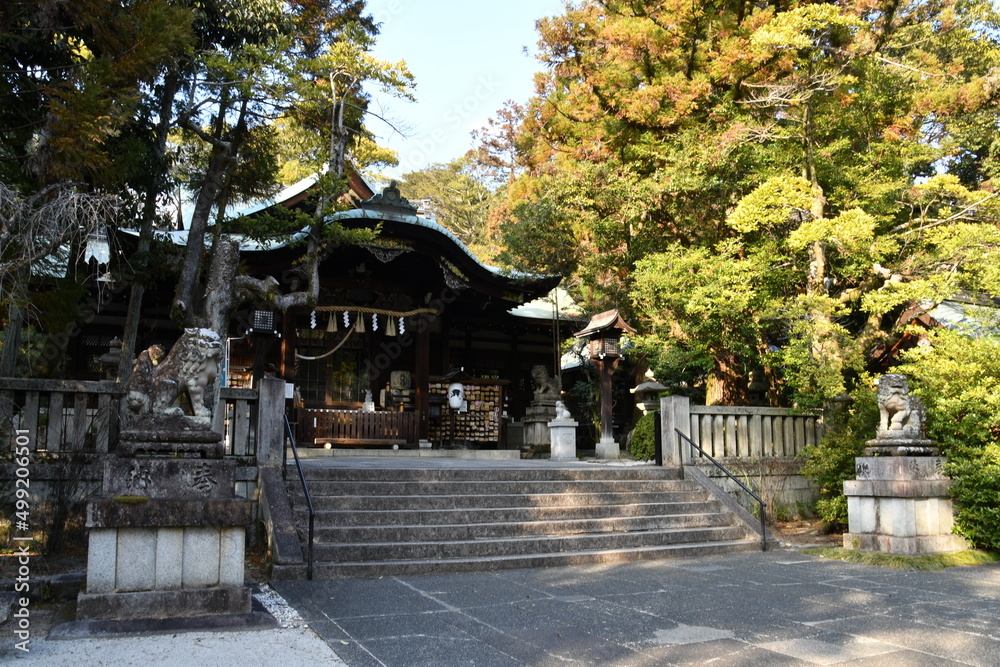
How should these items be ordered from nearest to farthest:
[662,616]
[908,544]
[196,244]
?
[662,616]
[908,544]
[196,244]

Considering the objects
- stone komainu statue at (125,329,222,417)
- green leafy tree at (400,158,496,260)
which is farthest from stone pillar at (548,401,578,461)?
green leafy tree at (400,158,496,260)

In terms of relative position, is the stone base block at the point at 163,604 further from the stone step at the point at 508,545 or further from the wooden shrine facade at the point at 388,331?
the wooden shrine facade at the point at 388,331

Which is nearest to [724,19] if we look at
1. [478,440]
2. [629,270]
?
[629,270]

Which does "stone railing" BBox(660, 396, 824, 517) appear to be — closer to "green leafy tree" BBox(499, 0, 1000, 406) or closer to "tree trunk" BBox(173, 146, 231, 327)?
"green leafy tree" BBox(499, 0, 1000, 406)

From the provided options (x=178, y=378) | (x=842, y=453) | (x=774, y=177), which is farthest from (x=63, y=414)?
(x=774, y=177)

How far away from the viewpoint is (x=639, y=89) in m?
15.2

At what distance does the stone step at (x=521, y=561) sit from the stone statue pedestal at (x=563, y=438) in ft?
20.6

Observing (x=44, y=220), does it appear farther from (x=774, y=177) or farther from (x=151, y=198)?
(x=774, y=177)

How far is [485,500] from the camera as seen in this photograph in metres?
9.05

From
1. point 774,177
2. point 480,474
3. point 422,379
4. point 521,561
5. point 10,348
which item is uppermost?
point 774,177

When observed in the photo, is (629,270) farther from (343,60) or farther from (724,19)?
(343,60)

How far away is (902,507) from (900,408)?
1.15 meters

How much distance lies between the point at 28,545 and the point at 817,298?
10276 millimetres

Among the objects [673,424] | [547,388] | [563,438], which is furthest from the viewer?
[547,388]
